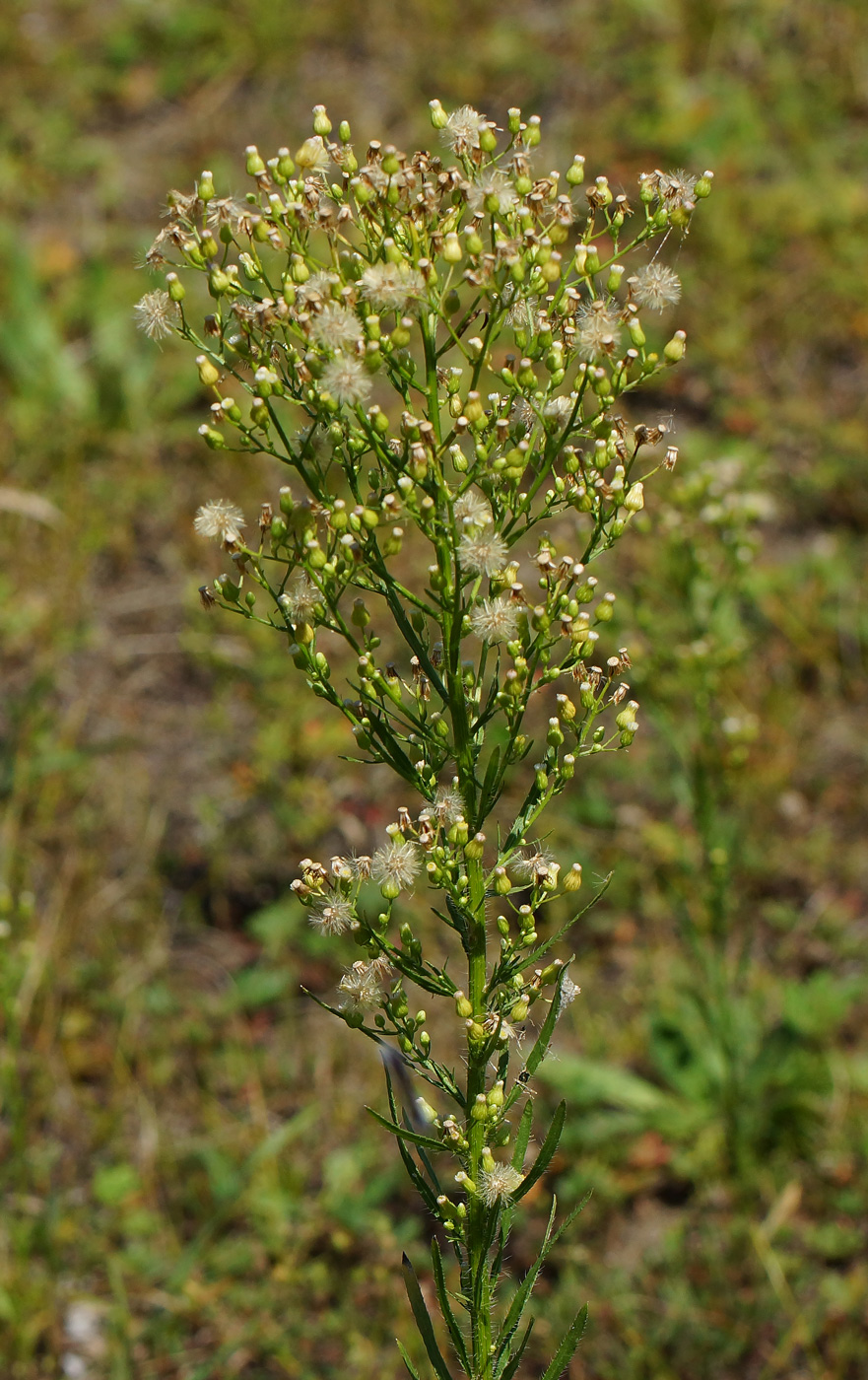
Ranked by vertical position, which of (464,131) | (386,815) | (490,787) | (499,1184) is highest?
(386,815)

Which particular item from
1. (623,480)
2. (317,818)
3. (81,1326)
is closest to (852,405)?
(317,818)

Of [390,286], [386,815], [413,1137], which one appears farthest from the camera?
[386,815]

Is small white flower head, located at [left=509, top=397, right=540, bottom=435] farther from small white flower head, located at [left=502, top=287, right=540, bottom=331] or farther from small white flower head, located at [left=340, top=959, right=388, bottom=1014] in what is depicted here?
small white flower head, located at [left=340, top=959, right=388, bottom=1014]

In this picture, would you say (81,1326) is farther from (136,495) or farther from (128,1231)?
(136,495)

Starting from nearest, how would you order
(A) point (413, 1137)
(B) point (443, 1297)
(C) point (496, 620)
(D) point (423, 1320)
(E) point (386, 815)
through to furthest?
1. (C) point (496, 620)
2. (A) point (413, 1137)
3. (B) point (443, 1297)
4. (D) point (423, 1320)
5. (E) point (386, 815)

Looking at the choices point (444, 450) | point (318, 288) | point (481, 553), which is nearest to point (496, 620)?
point (481, 553)

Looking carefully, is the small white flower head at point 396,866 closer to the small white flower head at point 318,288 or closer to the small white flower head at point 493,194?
the small white flower head at point 318,288

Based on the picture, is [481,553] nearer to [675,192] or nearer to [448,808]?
[448,808]
